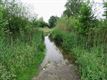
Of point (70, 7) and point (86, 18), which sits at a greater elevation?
point (70, 7)

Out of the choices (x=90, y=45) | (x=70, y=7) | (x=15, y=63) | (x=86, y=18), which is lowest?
(x=15, y=63)

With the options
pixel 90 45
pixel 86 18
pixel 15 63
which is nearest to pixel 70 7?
pixel 86 18

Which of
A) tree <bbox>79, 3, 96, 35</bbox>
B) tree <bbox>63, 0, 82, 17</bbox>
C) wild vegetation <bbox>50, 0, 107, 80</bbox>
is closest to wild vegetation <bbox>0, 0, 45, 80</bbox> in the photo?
wild vegetation <bbox>50, 0, 107, 80</bbox>

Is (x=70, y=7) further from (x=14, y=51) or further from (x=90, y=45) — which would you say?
(x=14, y=51)

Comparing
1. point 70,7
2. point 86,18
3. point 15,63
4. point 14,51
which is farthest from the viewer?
point 70,7

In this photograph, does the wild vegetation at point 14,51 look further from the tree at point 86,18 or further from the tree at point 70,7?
the tree at point 70,7

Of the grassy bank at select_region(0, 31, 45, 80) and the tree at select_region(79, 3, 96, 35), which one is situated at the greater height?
the tree at select_region(79, 3, 96, 35)

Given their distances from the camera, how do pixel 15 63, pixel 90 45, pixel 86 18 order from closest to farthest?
1. pixel 15 63
2. pixel 90 45
3. pixel 86 18

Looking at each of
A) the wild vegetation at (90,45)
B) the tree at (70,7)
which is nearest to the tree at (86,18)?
Result: the wild vegetation at (90,45)

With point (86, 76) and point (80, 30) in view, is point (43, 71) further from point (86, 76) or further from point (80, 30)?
point (80, 30)

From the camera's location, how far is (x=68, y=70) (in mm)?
13859

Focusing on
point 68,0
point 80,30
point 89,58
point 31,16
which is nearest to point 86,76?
point 89,58

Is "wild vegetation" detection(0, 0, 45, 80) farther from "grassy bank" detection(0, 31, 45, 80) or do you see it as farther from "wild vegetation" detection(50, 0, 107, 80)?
"wild vegetation" detection(50, 0, 107, 80)

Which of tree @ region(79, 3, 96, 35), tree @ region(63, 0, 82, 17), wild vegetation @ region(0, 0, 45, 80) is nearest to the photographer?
wild vegetation @ region(0, 0, 45, 80)
